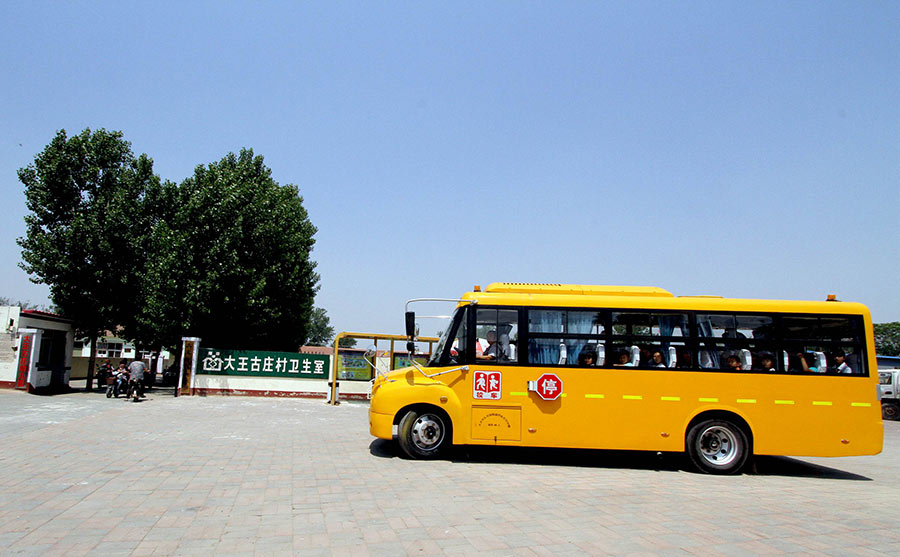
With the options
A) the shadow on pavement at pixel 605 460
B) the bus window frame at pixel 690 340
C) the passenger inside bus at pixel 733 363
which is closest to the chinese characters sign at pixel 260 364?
the shadow on pavement at pixel 605 460

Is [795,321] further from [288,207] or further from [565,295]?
[288,207]

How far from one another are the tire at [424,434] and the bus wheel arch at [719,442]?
387cm

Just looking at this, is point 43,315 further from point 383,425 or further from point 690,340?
point 690,340

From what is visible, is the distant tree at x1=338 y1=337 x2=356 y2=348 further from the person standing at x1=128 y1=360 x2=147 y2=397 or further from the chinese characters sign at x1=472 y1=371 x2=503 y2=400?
the chinese characters sign at x1=472 y1=371 x2=503 y2=400

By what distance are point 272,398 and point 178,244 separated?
297 inches

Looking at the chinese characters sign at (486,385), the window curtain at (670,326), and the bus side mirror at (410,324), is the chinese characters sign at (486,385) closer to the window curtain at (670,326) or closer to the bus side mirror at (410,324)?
the bus side mirror at (410,324)

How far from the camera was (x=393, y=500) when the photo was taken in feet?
20.7

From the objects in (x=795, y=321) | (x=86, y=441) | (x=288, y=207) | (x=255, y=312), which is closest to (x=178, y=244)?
(x=255, y=312)

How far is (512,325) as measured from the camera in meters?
9.15

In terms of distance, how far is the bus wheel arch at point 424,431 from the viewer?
8.91 metres

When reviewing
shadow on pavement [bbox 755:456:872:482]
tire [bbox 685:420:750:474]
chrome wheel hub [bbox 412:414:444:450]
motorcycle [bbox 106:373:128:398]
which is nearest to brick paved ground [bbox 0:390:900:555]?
shadow on pavement [bbox 755:456:872:482]

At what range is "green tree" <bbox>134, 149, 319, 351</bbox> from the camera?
73.3ft

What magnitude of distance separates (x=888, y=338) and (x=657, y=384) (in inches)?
3134

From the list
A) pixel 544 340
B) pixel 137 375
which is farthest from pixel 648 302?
pixel 137 375
